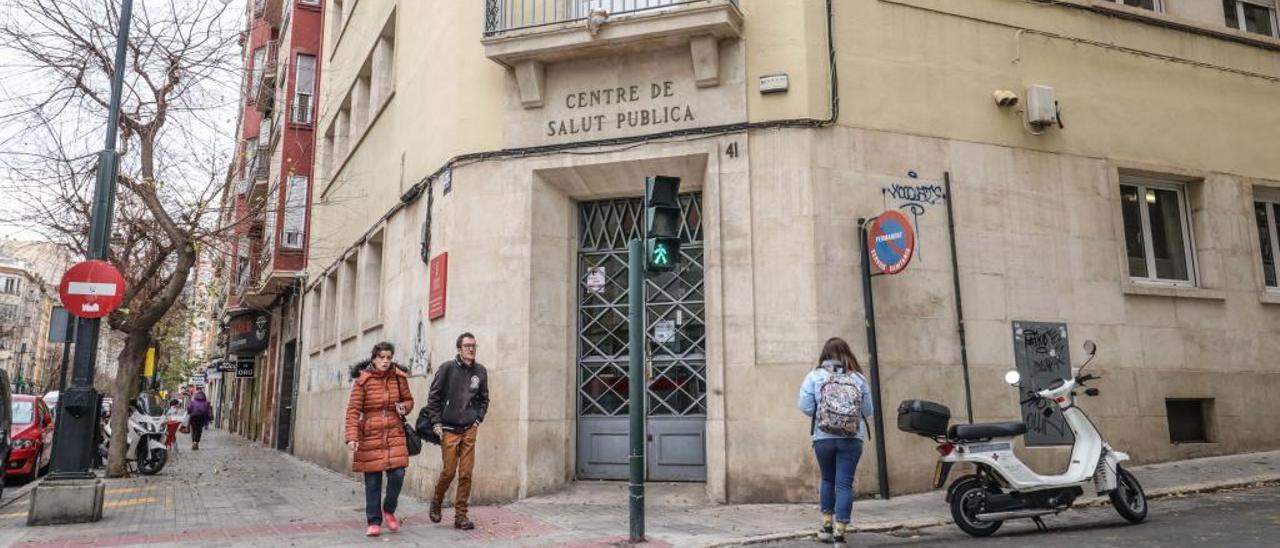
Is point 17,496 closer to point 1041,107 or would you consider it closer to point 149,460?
point 149,460

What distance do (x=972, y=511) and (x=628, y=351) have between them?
4.32 metres

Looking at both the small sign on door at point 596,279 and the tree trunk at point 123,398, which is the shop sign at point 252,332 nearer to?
the tree trunk at point 123,398

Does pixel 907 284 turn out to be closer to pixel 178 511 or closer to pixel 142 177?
pixel 178 511

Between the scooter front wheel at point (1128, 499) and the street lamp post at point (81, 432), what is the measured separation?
9952 mm

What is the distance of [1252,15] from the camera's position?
13094 millimetres

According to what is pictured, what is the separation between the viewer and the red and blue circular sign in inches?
351

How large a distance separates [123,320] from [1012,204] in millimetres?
14454

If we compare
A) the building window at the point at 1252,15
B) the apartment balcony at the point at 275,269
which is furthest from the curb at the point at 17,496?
the building window at the point at 1252,15

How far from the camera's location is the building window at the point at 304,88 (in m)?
21.7

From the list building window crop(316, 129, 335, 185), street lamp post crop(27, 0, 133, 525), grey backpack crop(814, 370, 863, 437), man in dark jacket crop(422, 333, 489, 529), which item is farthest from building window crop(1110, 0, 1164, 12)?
building window crop(316, 129, 335, 185)

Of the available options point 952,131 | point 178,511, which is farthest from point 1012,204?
point 178,511

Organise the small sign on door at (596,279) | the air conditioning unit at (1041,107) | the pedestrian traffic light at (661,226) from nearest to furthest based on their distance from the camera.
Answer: the pedestrian traffic light at (661,226)
the air conditioning unit at (1041,107)
the small sign on door at (596,279)

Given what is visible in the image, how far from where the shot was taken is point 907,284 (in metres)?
9.61

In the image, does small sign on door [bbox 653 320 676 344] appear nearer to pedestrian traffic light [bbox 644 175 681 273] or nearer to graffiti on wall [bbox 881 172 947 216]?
graffiti on wall [bbox 881 172 947 216]
